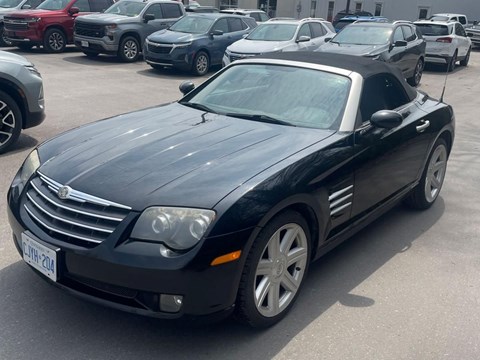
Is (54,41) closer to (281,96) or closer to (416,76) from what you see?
(416,76)

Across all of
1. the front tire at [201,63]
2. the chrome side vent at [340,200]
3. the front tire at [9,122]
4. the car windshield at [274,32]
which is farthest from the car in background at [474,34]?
the chrome side vent at [340,200]

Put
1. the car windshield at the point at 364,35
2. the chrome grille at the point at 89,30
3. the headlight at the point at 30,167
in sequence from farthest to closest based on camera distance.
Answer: the chrome grille at the point at 89,30, the car windshield at the point at 364,35, the headlight at the point at 30,167

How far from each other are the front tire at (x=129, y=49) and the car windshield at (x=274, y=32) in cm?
366

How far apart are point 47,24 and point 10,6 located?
322 centimetres

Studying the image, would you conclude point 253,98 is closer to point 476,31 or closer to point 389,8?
point 476,31

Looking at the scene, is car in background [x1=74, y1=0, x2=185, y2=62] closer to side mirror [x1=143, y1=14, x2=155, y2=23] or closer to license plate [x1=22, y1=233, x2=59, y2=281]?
side mirror [x1=143, y1=14, x2=155, y2=23]

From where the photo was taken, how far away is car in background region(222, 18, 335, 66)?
13586 mm

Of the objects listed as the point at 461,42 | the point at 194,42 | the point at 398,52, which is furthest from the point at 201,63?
the point at 461,42

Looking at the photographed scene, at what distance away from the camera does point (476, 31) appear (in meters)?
28.0

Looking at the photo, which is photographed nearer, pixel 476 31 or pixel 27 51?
pixel 27 51

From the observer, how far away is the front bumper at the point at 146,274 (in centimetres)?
269

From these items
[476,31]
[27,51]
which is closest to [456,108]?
[27,51]

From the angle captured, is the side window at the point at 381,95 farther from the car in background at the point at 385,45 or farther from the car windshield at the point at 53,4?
the car windshield at the point at 53,4

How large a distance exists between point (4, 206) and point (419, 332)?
11.7 feet
